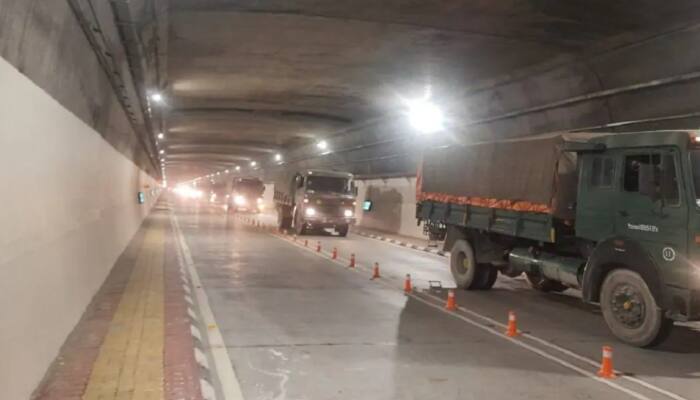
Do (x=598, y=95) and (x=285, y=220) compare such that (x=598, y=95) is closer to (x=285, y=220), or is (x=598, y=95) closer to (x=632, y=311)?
(x=632, y=311)

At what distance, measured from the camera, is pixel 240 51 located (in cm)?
1627

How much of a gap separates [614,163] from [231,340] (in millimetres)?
6319

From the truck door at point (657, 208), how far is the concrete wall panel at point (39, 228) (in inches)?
301

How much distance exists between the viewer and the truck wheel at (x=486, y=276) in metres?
13.6

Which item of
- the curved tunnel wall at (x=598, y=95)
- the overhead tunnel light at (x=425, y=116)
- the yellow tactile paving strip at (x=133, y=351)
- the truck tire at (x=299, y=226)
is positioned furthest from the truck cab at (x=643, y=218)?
the truck tire at (x=299, y=226)

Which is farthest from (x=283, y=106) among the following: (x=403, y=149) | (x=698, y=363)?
(x=698, y=363)

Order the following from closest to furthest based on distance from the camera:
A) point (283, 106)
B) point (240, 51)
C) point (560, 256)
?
point (560, 256) → point (240, 51) → point (283, 106)

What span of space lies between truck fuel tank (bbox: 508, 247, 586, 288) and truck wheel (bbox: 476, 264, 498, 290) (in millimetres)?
904

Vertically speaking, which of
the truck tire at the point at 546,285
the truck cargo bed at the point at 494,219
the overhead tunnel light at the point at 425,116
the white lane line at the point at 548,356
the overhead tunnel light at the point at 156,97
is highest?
the overhead tunnel light at the point at 425,116

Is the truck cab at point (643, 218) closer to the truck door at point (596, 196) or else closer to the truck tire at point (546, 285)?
the truck door at point (596, 196)

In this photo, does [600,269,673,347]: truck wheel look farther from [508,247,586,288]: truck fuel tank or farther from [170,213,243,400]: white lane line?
[170,213,243,400]: white lane line

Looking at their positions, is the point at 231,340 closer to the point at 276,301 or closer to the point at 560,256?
the point at 276,301

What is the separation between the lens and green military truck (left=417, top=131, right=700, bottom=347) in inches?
332

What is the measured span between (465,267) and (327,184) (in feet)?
50.7
